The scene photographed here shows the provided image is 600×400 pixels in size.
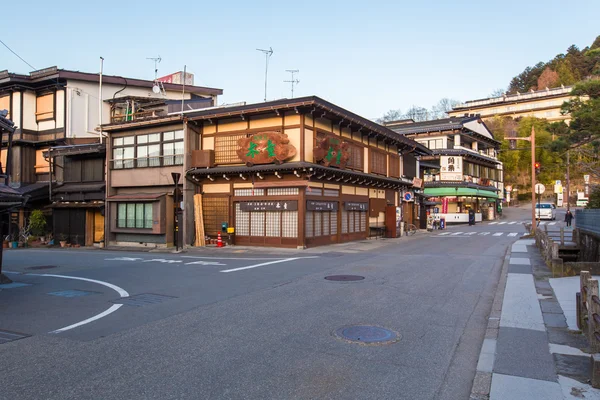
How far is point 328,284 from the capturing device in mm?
11406

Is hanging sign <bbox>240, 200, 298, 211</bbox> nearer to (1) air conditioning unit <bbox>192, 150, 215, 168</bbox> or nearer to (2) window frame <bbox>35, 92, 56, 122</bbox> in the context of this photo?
(1) air conditioning unit <bbox>192, 150, 215, 168</bbox>

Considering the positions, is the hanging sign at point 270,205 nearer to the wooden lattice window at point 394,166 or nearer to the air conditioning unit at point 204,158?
the air conditioning unit at point 204,158

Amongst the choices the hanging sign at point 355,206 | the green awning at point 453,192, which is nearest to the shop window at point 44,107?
the hanging sign at point 355,206

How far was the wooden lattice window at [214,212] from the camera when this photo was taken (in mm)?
24411

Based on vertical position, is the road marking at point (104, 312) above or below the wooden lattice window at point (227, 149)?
below

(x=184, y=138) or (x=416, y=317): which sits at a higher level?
(x=184, y=138)

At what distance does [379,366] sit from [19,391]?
409 cm

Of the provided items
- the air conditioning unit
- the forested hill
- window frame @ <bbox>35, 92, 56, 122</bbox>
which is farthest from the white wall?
the forested hill

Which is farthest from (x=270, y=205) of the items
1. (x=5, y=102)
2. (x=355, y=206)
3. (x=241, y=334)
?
(x=5, y=102)

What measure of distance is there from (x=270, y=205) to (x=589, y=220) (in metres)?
14.2

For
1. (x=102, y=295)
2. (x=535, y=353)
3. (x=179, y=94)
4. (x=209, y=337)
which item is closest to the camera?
(x=535, y=353)

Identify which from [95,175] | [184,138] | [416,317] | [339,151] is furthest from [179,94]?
[416,317]

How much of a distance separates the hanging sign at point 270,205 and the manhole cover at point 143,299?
12482 mm

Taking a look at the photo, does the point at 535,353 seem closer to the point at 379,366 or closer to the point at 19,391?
the point at 379,366
